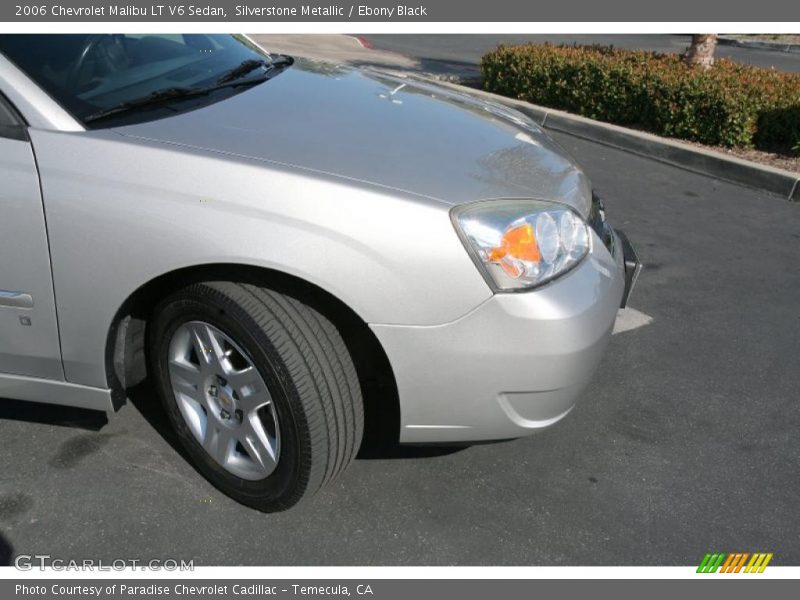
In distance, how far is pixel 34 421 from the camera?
2.91 m

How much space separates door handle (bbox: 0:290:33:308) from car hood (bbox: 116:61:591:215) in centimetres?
61

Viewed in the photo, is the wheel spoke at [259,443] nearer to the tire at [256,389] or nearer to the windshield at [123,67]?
the tire at [256,389]

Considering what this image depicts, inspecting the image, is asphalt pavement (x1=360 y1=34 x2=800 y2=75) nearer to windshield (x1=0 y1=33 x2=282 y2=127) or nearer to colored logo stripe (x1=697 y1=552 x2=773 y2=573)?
windshield (x1=0 y1=33 x2=282 y2=127)

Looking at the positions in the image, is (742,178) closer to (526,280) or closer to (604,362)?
(604,362)

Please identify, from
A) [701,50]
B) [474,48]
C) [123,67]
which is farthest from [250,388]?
[474,48]

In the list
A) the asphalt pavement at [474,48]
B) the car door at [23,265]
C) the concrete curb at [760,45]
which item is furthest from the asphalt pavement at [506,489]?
the concrete curb at [760,45]

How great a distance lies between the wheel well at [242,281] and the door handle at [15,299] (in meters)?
0.27

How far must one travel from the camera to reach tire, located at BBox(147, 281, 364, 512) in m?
2.16

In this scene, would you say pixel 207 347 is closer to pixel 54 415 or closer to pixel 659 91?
pixel 54 415

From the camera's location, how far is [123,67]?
9.01 feet

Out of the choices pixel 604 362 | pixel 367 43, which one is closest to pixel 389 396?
pixel 604 362

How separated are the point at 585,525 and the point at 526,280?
0.92m

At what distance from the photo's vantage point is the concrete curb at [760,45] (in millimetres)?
19391

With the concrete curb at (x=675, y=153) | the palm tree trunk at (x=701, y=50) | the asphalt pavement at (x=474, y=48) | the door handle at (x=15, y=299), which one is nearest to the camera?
the door handle at (x=15, y=299)
